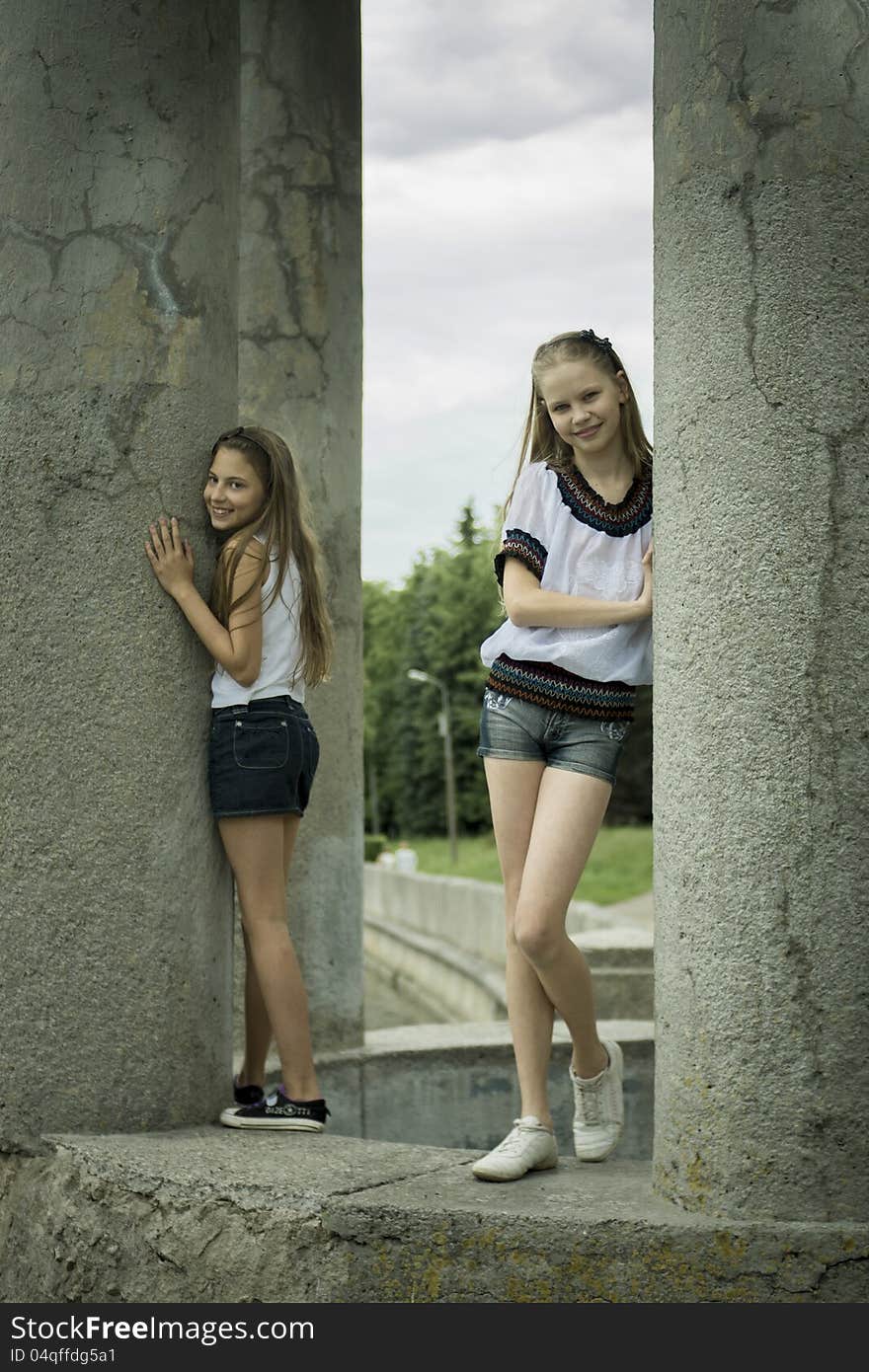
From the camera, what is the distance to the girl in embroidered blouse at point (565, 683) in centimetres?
371

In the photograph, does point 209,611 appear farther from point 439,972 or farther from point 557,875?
point 439,972

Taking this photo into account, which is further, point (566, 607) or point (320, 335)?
point (320, 335)

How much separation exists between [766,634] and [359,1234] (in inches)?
57.2

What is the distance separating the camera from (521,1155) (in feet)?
11.9

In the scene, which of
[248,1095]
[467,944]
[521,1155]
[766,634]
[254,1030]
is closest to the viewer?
[766,634]

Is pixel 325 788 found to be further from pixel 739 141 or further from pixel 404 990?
pixel 404 990

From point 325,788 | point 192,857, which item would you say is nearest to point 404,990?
point 325,788

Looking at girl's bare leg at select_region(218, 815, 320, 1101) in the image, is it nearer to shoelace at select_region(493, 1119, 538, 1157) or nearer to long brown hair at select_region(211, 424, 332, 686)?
long brown hair at select_region(211, 424, 332, 686)

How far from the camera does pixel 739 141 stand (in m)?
3.38

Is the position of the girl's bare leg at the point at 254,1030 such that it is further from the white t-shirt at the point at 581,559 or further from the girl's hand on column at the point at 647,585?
the girl's hand on column at the point at 647,585

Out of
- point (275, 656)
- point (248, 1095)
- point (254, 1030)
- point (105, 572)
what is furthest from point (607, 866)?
point (105, 572)

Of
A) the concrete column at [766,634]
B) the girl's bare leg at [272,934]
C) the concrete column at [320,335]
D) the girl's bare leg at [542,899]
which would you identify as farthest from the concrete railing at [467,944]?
the concrete column at [766,634]

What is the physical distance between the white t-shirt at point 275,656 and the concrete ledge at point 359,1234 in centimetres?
108
